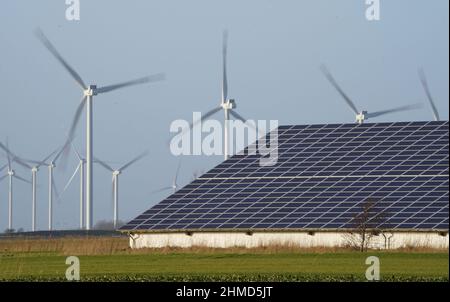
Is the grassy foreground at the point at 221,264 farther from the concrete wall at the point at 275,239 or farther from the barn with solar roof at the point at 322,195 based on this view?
the barn with solar roof at the point at 322,195

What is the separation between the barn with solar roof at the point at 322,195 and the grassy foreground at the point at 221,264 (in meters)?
2.18

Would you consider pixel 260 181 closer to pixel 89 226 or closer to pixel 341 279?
pixel 89 226

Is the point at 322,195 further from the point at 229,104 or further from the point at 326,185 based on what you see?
the point at 229,104

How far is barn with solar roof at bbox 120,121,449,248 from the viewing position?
62.2 metres

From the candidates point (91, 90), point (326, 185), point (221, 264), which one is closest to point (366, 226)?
point (326, 185)

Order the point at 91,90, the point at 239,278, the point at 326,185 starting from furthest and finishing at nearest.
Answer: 1. the point at 91,90
2. the point at 326,185
3. the point at 239,278

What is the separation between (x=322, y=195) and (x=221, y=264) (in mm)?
18975

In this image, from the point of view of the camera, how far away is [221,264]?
5009 centimetres

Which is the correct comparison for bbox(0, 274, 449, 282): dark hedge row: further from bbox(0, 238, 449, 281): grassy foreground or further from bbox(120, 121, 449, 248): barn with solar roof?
bbox(120, 121, 449, 248): barn with solar roof

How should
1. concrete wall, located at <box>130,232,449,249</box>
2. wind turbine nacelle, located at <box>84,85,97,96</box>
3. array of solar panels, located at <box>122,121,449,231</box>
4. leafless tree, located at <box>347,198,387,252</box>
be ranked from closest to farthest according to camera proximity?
leafless tree, located at <box>347,198,387,252</box>
concrete wall, located at <box>130,232,449,249</box>
array of solar panels, located at <box>122,121,449,231</box>
wind turbine nacelle, located at <box>84,85,97,96</box>

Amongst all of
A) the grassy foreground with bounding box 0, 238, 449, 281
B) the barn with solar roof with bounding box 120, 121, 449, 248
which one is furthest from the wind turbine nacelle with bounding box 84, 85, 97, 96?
the grassy foreground with bounding box 0, 238, 449, 281

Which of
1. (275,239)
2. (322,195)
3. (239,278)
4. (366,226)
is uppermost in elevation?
(322,195)

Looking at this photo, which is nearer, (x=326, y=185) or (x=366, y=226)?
(x=366, y=226)

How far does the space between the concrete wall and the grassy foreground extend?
175 centimetres
